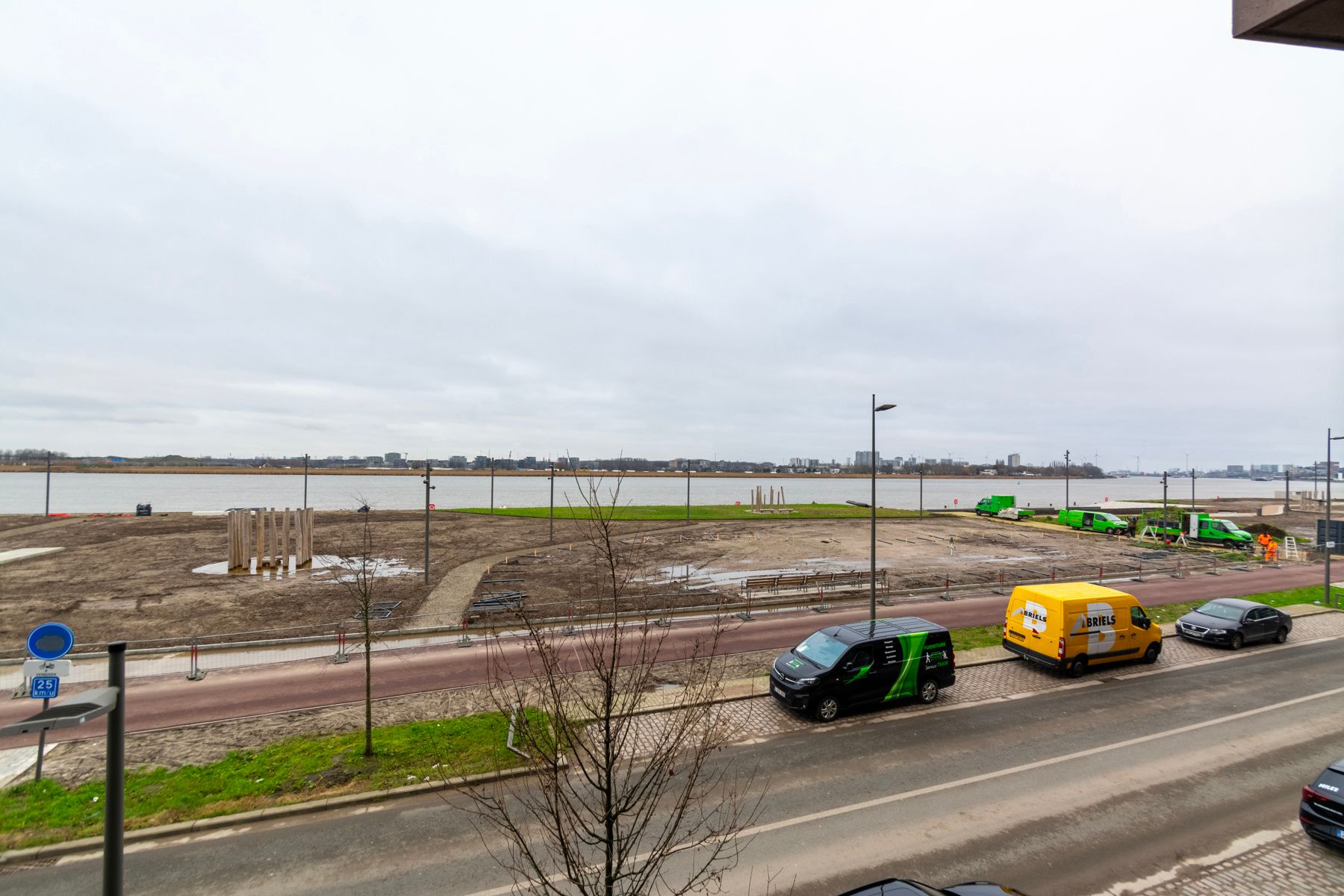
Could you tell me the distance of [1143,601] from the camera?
25.4 m

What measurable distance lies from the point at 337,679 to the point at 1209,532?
5844cm

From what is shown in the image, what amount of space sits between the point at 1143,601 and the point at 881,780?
22.0 metres

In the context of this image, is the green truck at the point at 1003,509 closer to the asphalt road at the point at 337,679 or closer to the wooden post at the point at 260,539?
the asphalt road at the point at 337,679

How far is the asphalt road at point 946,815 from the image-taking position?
8148 millimetres

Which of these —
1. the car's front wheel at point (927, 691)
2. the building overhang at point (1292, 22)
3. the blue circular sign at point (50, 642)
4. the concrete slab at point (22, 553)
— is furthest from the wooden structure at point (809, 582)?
the concrete slab at point (22, 553)

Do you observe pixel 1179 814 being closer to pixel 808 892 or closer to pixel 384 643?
pixel 808 892

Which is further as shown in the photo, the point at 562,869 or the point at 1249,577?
the point at 1249,577

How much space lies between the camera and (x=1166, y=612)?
23.4 m

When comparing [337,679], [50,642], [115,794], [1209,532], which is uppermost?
[115,794]

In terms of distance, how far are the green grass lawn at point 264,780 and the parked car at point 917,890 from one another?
19.7 feet

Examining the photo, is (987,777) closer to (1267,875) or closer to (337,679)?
(1267,875)

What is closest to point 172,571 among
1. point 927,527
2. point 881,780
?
point 881,780

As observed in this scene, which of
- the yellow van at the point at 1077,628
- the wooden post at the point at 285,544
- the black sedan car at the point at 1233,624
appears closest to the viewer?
the yellow van at the point at 1077,628

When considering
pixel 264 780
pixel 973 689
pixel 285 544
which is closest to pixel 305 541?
pixel 285 544
